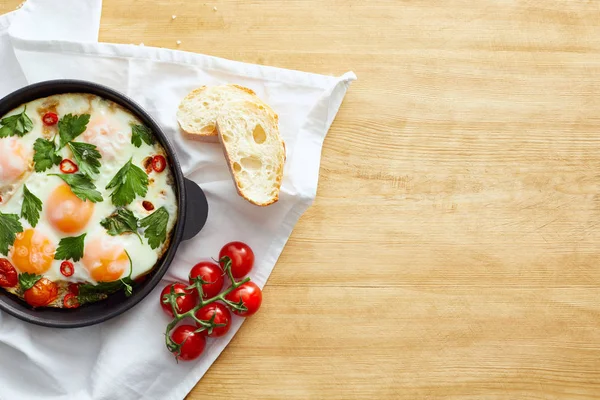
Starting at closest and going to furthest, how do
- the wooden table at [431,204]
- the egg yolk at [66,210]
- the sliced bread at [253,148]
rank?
1. the egg yolk at [66,210]
2. the sliced bread at [253,148]
3. the wooden table at [431,204]

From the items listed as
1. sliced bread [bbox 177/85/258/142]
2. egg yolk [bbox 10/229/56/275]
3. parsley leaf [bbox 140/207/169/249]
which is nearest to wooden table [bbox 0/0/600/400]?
sliced bread [bbox 177/85/258/142]

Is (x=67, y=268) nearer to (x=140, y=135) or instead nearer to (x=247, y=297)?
(x=140, y=135)

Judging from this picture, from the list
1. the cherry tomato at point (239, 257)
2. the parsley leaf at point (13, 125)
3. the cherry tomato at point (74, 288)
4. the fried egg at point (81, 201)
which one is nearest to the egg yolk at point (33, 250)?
the fried egg at point (81, 201)

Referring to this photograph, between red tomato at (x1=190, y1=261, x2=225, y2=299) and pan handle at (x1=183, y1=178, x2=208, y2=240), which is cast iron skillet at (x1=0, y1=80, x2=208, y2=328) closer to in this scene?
pan handle at (x1=183, y1=178, x2=208, y2=240)

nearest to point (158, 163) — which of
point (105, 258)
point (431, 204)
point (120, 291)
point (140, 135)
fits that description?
point (140, 135)

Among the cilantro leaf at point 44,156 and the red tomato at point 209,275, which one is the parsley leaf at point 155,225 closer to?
the red tomato at point 209,275

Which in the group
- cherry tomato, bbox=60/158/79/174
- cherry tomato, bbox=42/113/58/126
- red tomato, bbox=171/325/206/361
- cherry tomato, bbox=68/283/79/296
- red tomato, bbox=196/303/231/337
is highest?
cherry tomato, bbox=42/113/58/126

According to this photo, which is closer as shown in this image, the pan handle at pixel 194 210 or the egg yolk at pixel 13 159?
the egg yolk at pixel 13 159
